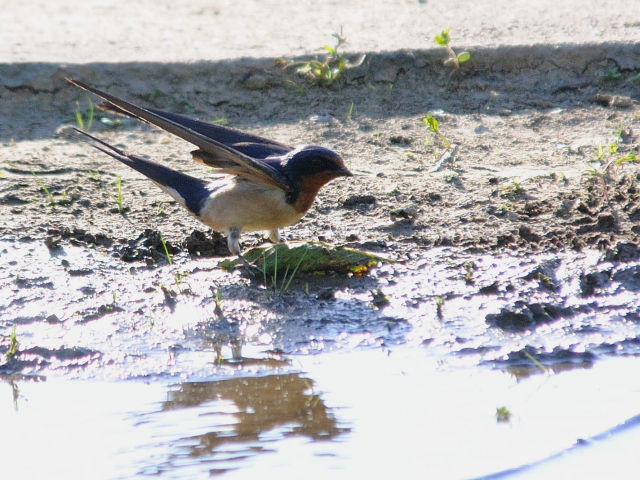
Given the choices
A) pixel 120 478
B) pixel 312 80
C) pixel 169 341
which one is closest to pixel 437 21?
pixel 312 80

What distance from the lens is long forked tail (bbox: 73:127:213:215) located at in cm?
495

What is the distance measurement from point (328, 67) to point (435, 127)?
50.5 inches

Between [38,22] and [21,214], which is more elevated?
[38,22]

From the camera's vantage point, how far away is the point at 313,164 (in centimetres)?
462

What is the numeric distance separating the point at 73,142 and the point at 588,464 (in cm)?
421

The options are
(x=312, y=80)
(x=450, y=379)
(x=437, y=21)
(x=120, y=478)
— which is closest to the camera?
(x=120, y=478)

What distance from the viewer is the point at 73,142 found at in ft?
20.5

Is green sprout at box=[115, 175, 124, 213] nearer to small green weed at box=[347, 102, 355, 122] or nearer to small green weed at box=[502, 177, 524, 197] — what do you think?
small green weed at box=[347, 102, 355, 122]

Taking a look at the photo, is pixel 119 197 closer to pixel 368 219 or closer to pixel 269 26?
pixel 368 219

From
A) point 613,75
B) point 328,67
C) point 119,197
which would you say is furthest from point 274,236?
point 613,75

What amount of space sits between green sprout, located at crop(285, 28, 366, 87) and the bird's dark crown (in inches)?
81.2

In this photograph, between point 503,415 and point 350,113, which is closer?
point 503,415

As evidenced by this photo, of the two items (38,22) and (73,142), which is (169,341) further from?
(38,22)

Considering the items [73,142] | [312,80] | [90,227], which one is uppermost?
[312,80]
